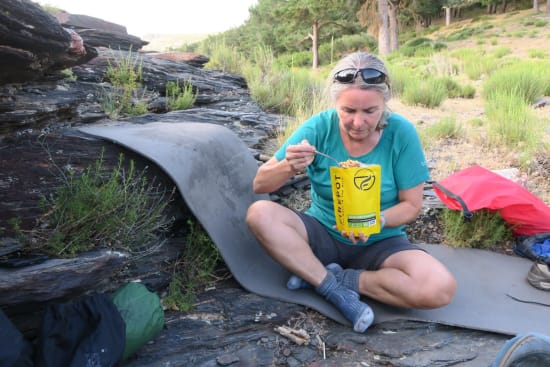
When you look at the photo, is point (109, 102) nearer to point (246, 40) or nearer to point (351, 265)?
point (351, 265)

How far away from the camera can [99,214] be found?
7.38 ft

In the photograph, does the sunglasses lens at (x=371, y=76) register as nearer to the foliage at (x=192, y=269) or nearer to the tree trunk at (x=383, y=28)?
the foliage at (x=192, y=269)

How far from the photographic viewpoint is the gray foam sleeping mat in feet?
7.85

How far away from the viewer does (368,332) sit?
2.29 meters

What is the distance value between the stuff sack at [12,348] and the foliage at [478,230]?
2674 millimetres

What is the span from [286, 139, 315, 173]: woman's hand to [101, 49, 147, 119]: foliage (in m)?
1.97

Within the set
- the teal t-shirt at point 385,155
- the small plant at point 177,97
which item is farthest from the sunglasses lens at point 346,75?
the small plant at point 177,97

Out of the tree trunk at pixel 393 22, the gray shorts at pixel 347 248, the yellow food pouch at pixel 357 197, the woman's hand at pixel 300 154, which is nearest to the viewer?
the yellow food pouch at pixel 357 197

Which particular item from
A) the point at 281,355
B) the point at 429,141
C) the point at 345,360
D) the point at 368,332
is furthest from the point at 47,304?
the point at 429,141

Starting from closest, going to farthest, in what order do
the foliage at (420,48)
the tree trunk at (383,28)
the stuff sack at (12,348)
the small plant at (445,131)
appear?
the stuff sack at (12,348)
the small plant at (445,131)
the foliage at (420,48)
the tree trunk at (383,28)

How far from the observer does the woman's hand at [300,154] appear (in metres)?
2.13

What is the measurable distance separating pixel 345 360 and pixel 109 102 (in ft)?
9.11

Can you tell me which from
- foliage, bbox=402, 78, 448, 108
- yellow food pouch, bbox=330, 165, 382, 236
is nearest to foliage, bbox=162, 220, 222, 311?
yellow food pouch, bbox=330, 165, 382, 236

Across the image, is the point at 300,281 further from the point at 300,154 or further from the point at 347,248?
the point at 300,154
